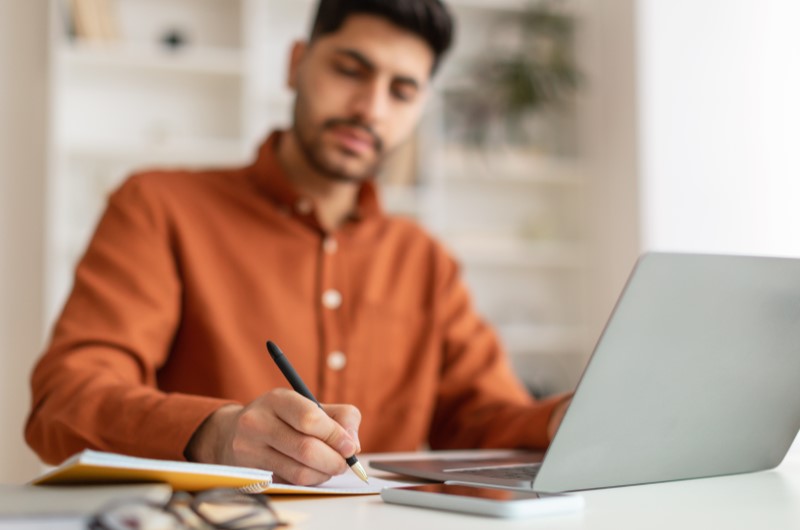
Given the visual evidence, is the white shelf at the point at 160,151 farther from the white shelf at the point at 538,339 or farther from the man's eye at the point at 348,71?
the man's eye at the point at 348,71

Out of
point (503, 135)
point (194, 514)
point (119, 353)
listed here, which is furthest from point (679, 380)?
point (503, 135)

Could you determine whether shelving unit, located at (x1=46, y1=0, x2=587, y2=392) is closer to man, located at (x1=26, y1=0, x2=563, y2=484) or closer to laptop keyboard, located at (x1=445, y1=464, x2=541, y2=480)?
man, located at (x1=26, y1=0, x2=563, y2=484)

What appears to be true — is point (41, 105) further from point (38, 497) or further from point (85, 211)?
point (38, 497)

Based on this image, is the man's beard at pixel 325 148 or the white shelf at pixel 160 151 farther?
the white shelf at pixel 160 151

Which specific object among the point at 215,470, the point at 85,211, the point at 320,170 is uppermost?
the point at 320,170

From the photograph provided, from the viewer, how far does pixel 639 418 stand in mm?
693

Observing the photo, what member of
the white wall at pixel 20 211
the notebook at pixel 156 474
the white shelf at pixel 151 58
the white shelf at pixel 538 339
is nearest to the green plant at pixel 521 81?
the white shelf at pixel 538 339

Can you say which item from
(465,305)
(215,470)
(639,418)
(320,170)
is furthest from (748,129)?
(215,470)

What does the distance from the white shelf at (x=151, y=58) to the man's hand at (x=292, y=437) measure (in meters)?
2.49

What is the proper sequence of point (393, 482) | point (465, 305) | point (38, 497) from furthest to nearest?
1. point (465, 305)
2. point (393, 482)
3. point (38, 497)

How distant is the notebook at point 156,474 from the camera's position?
57cm

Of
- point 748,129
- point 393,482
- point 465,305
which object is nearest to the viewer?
point 393,482

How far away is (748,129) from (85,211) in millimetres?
2384

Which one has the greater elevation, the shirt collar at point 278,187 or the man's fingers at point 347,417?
the shirt collar at point 278,187
